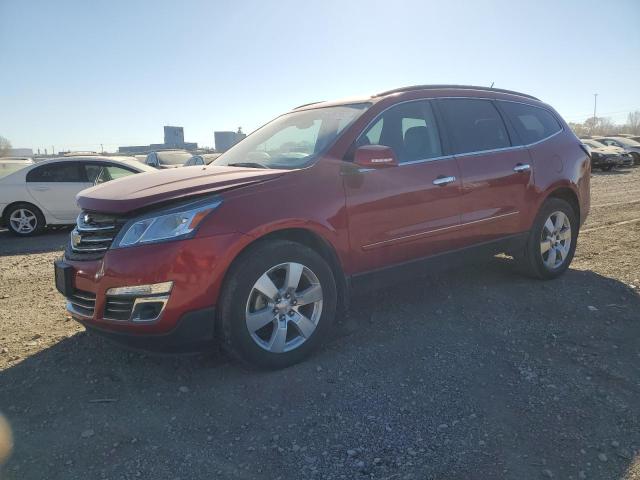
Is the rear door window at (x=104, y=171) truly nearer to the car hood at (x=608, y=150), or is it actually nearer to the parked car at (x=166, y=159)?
the parked car at (x=166, y=159)

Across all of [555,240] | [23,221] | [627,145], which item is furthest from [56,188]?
[627,145]

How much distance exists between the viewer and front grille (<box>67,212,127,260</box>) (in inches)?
120

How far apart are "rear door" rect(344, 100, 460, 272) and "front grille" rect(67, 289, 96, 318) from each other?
1.76 metres

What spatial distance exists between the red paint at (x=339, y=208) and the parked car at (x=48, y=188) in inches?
245

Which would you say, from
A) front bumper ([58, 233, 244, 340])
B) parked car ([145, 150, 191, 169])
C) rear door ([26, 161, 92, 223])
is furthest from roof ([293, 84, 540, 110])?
parked car ([145, 150, 191, 169])

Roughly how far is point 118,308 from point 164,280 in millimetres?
365

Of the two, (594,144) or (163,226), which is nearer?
(163,226)

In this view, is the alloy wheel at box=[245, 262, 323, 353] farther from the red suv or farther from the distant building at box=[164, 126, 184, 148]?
the distant building at box=[164, 126, 184, 148]

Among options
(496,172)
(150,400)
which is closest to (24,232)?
(150,400)

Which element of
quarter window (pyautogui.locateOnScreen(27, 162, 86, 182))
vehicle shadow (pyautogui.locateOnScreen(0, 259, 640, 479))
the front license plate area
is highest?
quarter window (pyautogui.locateOnScreen(27, 162, 86, 182))

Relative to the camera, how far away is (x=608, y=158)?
2231 centimetres

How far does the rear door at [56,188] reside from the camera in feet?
29.5

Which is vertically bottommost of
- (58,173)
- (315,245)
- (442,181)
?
(315,245)

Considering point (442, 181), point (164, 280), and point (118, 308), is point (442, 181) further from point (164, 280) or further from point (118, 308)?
point (118, 308)
